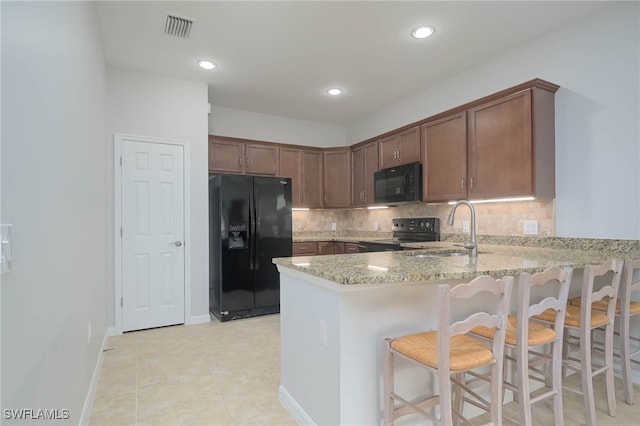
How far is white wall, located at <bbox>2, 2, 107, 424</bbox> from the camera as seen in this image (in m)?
0.99

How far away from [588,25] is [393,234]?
9.47ft

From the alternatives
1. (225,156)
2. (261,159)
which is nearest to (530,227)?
(261,159)

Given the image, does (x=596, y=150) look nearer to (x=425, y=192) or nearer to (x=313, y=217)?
(x=425, y=192)

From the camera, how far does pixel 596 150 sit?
2.69 meters

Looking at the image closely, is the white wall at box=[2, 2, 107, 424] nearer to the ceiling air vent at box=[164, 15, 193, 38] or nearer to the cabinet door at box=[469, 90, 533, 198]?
the ceiling air vent at box=[164, 15, 193, 38]

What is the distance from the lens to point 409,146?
4113 millimetres

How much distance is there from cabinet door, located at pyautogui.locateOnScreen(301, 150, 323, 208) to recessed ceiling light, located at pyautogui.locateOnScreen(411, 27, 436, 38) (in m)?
2.56

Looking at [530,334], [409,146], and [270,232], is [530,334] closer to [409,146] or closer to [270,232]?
[409,146]

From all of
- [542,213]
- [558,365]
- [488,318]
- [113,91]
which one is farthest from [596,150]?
[113,91]

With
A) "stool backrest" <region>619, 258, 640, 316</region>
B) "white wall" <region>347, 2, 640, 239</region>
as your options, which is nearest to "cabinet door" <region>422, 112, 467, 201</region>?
"white wall" <region>347, 2, 640, 239</region>

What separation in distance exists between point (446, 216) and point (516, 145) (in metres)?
1.29

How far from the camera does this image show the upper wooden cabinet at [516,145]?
284 cm

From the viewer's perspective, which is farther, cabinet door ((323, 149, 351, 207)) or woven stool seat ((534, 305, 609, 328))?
cabinet door ((323, 149, 351, 207))

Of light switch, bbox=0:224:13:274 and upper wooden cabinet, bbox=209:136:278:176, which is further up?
upper wooden cabinet, bbox=209:136:278:176
